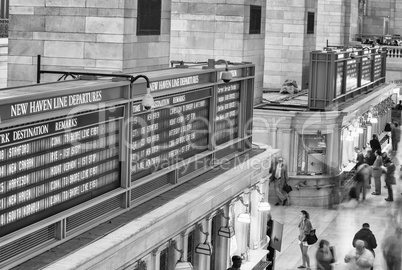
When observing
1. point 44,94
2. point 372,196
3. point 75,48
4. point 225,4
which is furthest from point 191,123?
point 372,196

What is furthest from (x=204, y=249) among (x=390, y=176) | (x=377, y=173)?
(x=377, y=173)

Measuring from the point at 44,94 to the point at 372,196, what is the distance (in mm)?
20676

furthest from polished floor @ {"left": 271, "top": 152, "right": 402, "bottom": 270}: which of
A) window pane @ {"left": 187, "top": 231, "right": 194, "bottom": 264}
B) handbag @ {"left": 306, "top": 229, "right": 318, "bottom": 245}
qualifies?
window pane @ {"left": 187, "top": 231, "right": 194, "bottom": 264}

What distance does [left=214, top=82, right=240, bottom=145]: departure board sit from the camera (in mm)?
14742

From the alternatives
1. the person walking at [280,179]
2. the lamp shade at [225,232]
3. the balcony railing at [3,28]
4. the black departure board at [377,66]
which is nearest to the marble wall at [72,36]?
the lamp shade at [225,232]

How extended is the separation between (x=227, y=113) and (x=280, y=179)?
36.5 feet

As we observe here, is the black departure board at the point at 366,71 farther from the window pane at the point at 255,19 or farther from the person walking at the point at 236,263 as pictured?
the person walking at the point at 236,263

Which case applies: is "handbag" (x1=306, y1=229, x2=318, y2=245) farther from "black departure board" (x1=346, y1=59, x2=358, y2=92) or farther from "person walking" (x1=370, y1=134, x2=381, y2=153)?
"person walking" (x1=370, y1=134, x2=381, y2=153)

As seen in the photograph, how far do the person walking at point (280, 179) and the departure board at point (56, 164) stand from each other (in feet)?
49.5

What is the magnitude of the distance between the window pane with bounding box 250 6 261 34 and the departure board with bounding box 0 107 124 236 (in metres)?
16.0

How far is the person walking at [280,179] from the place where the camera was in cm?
2581

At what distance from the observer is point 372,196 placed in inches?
1125

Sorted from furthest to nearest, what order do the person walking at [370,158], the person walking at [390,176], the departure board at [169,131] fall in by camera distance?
the person walking at [370,158]
the person walking at [390,176]
the departure board at [169,131]


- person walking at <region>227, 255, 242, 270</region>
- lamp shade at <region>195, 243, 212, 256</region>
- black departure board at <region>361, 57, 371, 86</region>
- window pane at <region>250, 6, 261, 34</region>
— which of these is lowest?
person walking at <region>227, 255, 242, 270</region>
